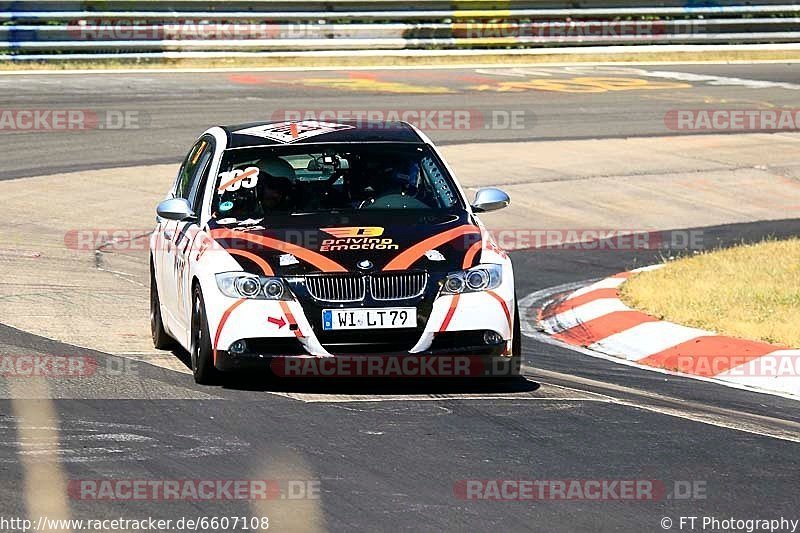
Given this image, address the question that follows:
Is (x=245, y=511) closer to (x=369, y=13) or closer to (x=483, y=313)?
(x=483, y=313)

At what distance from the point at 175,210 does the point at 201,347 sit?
100 centimetres

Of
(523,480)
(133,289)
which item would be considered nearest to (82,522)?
(523,480)

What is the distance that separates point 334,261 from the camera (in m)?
8.11

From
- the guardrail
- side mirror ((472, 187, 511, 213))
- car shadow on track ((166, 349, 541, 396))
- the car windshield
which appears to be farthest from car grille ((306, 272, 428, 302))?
the guardrail

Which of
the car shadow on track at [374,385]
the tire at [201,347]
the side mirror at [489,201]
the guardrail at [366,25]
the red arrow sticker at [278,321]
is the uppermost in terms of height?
the side mirror at [489,201]

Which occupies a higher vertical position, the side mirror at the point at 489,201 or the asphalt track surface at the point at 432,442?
the side mirror at the point at 489,201

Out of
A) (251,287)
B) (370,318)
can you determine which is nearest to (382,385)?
(370,318)

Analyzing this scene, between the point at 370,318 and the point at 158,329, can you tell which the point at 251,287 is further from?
the point at 158,329

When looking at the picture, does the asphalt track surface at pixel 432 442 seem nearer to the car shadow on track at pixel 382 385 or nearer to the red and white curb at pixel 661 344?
the car shadow on track at pixel 382 385

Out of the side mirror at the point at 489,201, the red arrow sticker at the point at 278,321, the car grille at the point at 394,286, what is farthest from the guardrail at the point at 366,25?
the car grille at the point at 394,286

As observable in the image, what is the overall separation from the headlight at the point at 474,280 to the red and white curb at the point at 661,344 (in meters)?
1.64

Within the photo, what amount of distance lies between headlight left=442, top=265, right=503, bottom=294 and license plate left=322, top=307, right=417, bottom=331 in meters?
0.25

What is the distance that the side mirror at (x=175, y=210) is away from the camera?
8977 millimetres

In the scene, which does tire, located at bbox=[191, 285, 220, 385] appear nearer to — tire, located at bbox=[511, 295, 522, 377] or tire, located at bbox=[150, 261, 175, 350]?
tire, located at bbox=[150, 261, 175, 350]
